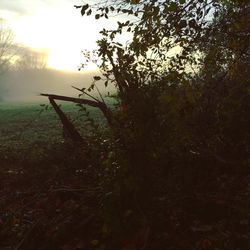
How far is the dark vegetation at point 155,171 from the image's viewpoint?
5.98m

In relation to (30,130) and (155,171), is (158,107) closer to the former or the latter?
(155,171)

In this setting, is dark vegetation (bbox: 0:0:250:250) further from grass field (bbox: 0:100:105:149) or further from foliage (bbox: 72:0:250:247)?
grass field (bbox: 0:100:105:149)

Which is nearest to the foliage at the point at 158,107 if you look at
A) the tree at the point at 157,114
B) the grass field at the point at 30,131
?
the tree at the point at 157,114

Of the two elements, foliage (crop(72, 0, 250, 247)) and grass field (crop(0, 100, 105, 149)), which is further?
grass field (crop(0, 100, 105, 149))

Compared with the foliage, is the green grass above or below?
below

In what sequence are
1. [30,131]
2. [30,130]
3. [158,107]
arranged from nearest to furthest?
[158,107] < [30,131] < [30,130]

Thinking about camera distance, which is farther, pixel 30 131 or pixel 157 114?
pixel 30 131

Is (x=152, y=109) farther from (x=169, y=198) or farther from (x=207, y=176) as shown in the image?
(x=207, y=176)

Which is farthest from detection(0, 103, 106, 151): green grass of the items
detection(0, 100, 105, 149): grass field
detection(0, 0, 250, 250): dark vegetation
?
detection(0, 0, 250, 250): dark vegetation

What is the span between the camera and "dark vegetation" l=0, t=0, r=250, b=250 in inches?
235

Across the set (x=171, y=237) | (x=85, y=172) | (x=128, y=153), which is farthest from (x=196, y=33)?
(x=85, y=172)

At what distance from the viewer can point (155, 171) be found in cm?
684

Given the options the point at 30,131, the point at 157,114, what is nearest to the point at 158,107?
the point at 157,114

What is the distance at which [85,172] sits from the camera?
897 centimetres
